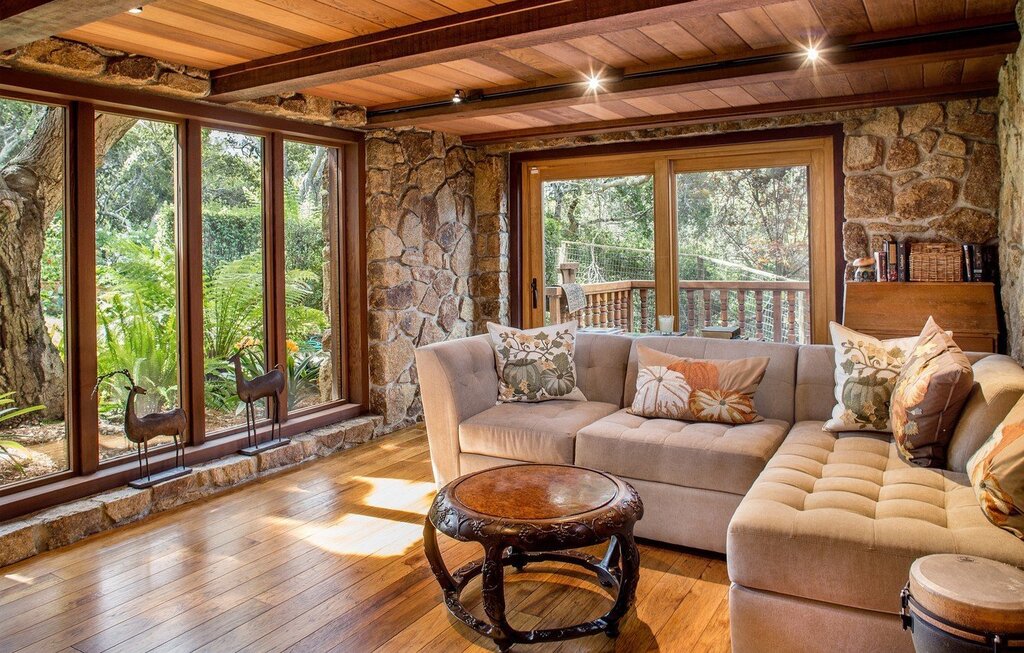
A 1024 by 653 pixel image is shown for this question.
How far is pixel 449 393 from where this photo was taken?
378 centimetres

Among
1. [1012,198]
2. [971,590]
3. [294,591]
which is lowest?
[294,591]

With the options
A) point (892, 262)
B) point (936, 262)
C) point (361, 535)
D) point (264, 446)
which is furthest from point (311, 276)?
point (936, 262)

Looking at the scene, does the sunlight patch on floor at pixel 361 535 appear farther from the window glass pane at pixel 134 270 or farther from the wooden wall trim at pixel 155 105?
the wooden wall trim at pixel 155 105

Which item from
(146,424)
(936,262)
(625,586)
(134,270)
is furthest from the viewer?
(936,262)

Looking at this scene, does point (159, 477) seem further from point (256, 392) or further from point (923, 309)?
point (923, 309)

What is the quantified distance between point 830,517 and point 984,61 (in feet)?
9.27

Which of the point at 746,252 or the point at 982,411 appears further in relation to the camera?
the point at 746,252

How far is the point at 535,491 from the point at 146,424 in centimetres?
221

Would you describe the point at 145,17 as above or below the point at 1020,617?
above

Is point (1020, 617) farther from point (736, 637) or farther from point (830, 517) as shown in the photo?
point (736, 637)

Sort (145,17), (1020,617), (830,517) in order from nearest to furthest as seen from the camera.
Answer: (1020,617) → (830,517) → (145,17)

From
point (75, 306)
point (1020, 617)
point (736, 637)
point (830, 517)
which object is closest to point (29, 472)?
point (75, 306)

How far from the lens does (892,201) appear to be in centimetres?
464

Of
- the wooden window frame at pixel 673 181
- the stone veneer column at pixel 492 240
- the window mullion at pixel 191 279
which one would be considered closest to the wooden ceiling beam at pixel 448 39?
the window mullion at pixel 191 279
